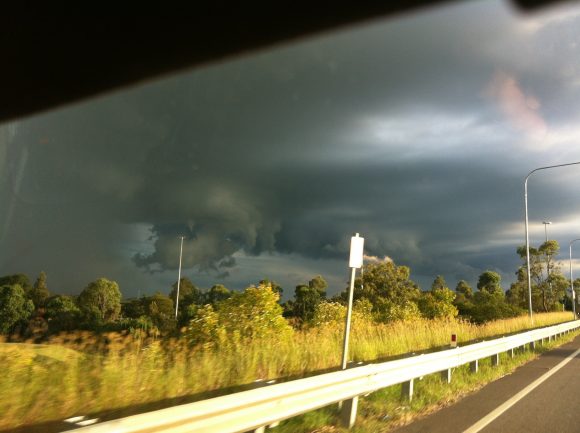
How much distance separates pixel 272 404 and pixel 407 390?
14.4ft

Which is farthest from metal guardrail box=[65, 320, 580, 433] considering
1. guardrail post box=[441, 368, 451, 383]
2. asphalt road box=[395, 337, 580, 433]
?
guardrail post box=[441, 368, 451, 383]

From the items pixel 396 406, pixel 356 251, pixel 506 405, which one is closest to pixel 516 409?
pixel 506 405

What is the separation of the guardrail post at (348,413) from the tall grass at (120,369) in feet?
6.71

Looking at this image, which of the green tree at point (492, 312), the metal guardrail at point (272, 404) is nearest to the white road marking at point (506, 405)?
the metal guardrail at point (272, 404)

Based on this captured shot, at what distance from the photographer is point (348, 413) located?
269 inches

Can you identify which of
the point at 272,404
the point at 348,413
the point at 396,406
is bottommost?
the point at 396,406

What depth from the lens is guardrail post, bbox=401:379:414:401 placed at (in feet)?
28.1

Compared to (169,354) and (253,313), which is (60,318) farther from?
(169,354)

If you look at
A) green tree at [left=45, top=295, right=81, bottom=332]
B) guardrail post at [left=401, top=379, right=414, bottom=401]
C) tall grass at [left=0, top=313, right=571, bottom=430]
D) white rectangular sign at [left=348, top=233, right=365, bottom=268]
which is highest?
white rectangular sign at [left=348, top=233, right=365, bottom=268]

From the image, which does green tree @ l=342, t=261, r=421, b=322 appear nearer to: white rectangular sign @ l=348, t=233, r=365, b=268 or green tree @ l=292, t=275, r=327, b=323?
green tree @ l=292, t=275, r=327, b=323

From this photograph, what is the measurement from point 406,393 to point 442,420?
1493 millimetres

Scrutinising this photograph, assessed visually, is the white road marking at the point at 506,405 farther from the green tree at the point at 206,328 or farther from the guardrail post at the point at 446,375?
the green tree at the point at 206,328

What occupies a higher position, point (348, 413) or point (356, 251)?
point (356, 251)

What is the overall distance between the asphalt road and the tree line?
5419 mm
